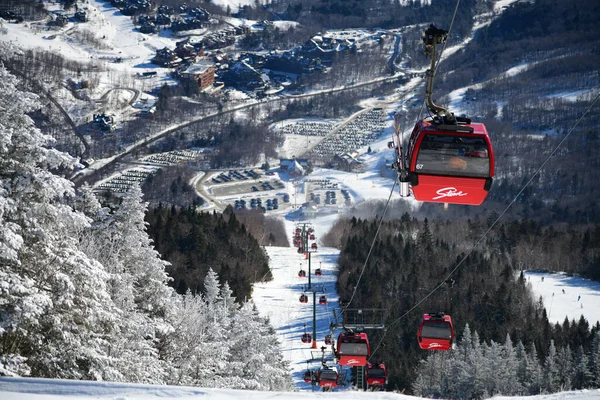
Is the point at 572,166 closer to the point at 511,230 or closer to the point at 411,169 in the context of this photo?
the point at 511,230

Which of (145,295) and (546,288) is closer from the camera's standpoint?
(145,295)

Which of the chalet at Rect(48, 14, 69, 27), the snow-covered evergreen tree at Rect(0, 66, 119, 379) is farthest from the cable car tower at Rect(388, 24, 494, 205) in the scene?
the chalet at Rect(48, 14, 69, 27)

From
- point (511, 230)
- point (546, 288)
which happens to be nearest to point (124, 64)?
point (511, 230)

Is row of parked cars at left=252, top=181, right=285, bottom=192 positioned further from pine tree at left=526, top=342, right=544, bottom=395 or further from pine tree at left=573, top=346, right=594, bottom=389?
pine tree at left=573, top=346, right=594, bottom=389

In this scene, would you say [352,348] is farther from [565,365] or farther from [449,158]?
[565,365]

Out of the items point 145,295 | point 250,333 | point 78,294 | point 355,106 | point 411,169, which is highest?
point 411,169
